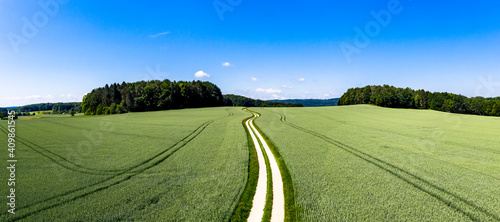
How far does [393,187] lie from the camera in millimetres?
6684

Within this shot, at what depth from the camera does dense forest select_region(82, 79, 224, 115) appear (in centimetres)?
7225

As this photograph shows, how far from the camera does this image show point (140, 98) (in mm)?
71375

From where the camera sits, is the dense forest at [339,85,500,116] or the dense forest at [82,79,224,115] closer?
the dense forest at [82,79,224,115]

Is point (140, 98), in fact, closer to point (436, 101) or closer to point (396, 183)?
point (396, 183)

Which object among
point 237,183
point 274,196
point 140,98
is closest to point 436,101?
point 274,196

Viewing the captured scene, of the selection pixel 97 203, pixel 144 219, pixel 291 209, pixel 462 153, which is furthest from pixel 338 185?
pixel 462 153

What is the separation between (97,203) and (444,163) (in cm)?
1473

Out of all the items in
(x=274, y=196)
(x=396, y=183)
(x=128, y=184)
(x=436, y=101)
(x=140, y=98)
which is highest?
(x=436, y=101)

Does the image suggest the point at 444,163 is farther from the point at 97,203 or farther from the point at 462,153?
the point at 97,203

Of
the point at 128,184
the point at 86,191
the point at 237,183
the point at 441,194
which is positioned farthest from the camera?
the point at 237,183

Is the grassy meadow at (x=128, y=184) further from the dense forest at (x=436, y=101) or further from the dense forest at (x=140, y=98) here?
the dense forest at (x=436, y=101)

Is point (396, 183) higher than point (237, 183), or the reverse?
point (396, 183)

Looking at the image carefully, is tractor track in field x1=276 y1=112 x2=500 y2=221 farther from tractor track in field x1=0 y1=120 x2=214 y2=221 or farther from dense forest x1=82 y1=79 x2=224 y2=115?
dense forest x1=82 y1=79 x2=224 y2=115

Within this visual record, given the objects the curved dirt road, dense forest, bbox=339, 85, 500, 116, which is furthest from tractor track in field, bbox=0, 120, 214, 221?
dense forest, bbox=339, 85, 500, 116
